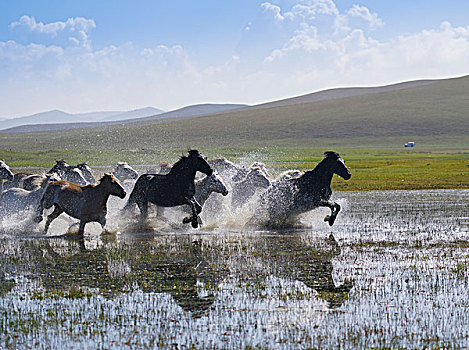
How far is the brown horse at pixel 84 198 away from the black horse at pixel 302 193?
140 inches

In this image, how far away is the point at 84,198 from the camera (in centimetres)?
1546

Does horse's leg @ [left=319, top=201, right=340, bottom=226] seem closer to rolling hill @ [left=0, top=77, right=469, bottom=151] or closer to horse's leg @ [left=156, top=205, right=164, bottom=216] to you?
horse's leg @ [left=156, top=205, right=164, bottom=216]

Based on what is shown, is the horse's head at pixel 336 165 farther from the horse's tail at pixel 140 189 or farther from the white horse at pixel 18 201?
the white horse at pixel 18 201

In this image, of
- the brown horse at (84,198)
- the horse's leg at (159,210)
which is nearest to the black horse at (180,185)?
the horse's leg at (159,210)

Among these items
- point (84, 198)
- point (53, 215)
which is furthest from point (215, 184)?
point (53, 215)

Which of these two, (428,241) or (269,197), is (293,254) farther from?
(269,197)

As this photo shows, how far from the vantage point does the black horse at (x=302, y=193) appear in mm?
16109

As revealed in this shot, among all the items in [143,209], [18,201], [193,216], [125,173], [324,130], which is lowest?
[193,216]

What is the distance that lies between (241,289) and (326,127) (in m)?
102

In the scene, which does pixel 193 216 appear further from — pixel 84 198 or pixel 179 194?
pixel 84 198

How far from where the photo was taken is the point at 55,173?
1881 cm

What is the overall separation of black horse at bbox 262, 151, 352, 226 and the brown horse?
355cm

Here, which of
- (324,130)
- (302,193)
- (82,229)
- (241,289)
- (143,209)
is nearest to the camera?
(241,289)

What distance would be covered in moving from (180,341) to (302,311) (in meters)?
1.72
